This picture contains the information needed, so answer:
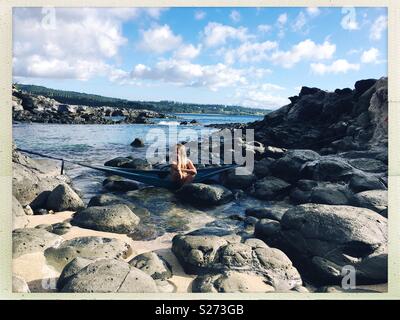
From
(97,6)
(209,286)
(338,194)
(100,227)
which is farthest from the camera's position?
(338,194)

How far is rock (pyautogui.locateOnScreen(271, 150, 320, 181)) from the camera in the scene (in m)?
7.20

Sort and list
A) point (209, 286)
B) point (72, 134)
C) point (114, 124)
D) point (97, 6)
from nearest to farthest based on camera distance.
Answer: point (209, 286) → point (97, 6) → point (72, 134) → point (114, 124)

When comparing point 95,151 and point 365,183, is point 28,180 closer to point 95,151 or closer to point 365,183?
point 365,183

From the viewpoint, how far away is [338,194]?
18.2ft

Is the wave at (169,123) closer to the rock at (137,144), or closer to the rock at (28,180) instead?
the rock at (137,144)

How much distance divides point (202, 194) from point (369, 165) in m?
3.45

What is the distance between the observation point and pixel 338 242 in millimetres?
3914

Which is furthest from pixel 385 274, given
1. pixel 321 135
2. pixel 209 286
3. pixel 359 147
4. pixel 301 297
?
pixel 321 135

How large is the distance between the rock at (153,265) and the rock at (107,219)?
963mm

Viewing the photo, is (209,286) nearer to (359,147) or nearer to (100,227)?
(100,227)

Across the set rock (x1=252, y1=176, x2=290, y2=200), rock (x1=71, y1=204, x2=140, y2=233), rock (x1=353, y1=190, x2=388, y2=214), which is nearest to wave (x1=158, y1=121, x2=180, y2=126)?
rock (x1=252, y1=176, x2=290, y2=200)

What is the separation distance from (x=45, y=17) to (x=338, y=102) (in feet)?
33.5

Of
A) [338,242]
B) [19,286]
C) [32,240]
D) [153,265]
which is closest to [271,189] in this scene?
[338,242]
